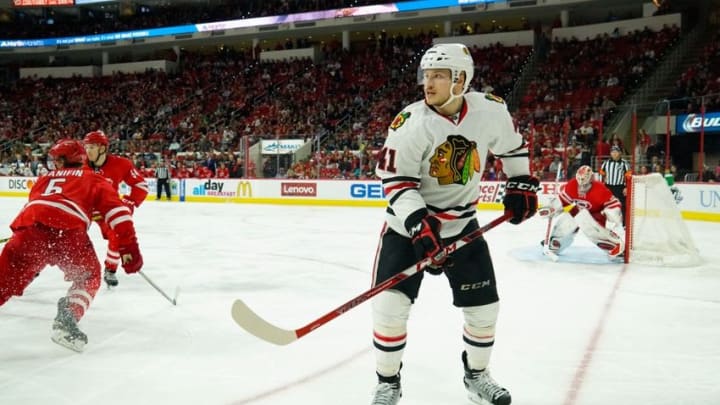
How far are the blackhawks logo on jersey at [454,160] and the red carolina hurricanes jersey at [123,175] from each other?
315 centimetres

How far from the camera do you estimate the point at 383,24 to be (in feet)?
78.7

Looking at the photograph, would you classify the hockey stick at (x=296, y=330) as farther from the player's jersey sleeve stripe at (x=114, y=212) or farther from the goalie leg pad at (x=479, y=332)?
the player's jersey sleeve stripe at (x=114, y=212)

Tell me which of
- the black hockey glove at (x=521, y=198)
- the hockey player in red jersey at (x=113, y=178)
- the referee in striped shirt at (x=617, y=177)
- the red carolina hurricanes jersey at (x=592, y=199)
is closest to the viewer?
the black hockey glove at (x=521, y=198)

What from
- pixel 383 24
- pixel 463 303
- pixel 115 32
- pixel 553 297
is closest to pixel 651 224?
pixel 553 297

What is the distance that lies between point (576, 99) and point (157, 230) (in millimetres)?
12379

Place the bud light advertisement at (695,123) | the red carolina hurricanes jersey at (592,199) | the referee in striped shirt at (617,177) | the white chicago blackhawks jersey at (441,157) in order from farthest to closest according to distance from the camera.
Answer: the bud light advertisement at (695,123) < the referee in striped shirt at (617,177) < the red carolina hurricanes jersey at (592,199) < the white chicago blackhawks jersey at (441,157)

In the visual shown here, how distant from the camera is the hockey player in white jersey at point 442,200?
228 centimetres

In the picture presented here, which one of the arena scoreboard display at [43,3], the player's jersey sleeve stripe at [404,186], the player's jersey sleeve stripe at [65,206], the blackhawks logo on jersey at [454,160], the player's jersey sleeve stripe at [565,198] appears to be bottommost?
the player's jersey sleeve stripe at [565,198]

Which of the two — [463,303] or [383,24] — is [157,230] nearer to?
[463,303]

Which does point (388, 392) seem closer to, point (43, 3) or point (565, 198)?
point (565, 198)

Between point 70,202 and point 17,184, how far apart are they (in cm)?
1676

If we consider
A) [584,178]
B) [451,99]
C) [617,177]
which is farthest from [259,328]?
[617,177]

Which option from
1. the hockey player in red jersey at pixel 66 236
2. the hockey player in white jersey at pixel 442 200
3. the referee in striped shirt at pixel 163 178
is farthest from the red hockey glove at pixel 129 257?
the referee in striped shirt at pixel 163 178

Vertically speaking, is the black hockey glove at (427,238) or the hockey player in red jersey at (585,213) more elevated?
the black hockey glove at (427,238)
